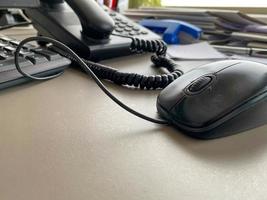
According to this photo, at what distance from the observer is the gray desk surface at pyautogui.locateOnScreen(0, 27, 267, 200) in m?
0.25

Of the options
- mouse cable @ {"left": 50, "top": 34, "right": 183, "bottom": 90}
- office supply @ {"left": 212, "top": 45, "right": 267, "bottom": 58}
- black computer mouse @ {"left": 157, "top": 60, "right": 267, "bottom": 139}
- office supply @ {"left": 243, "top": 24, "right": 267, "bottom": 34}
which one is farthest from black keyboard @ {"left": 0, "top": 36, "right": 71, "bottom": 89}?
office supply @ {"left": 243, "top": 24, "right": 267, "bottom": 34}

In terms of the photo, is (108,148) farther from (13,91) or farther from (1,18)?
(1,18)

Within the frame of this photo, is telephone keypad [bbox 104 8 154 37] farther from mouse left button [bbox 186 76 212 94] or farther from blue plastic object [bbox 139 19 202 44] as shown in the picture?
mouse left button [bbox 186 76 212 94]

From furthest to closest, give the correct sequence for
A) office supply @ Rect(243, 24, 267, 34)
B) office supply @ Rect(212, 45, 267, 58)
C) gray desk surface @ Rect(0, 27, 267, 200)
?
office supply @ Rect(243, 24, 267, 34)
office supply @ Rect(212, 45, 267, 58)
gray desk surface @ Rect(0, 27, 267, 200)

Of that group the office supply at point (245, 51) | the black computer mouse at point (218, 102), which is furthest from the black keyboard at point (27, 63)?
the office supply at point (245, 51)

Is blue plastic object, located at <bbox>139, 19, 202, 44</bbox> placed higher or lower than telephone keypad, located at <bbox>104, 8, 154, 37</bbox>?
lower

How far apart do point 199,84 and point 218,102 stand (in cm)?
4

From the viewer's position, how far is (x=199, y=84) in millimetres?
379

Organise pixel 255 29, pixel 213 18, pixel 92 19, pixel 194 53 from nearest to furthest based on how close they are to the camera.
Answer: pixel 92 19, pixel 194 53, pixel 255 29, pixel 213 18

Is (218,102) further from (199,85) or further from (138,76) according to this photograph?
(138,76)

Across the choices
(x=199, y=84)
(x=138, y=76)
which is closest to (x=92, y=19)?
(x=138, y=76)

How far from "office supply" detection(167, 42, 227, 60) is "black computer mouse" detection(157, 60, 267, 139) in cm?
30

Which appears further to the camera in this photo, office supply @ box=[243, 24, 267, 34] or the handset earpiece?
office supply @ box=[243, 24, 267, 34]

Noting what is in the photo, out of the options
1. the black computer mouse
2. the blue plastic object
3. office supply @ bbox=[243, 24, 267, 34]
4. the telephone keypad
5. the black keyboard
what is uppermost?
the black computer mouse
